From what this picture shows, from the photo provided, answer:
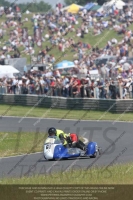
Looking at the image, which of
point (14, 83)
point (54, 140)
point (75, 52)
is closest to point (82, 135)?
point (54, 140)

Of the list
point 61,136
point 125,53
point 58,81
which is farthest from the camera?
point 125,53

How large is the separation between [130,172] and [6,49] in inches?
1437

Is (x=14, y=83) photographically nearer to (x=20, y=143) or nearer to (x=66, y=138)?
(x=20, y=143)

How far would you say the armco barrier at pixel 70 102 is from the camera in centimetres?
2859

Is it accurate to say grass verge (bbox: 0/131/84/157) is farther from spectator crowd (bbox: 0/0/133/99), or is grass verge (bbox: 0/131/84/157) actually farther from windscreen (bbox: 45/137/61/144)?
spectator crowd (bbox: 0/0/133/99)

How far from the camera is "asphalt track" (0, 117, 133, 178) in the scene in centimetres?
1631

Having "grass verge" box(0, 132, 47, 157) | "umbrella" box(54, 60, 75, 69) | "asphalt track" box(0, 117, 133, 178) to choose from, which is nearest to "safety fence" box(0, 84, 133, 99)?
"asphalt track" box(0, 117, 133, 178)

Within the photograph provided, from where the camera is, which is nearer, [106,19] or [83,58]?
[83,58]

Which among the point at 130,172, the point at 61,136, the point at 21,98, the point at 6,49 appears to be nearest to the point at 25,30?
the point at 6,49

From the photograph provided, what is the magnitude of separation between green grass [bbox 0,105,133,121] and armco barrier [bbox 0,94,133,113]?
25cm

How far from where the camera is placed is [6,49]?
5016cm

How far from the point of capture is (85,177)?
1389 centimetres

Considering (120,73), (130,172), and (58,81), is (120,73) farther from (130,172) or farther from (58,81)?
(130,172)

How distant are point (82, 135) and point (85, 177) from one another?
974cm
